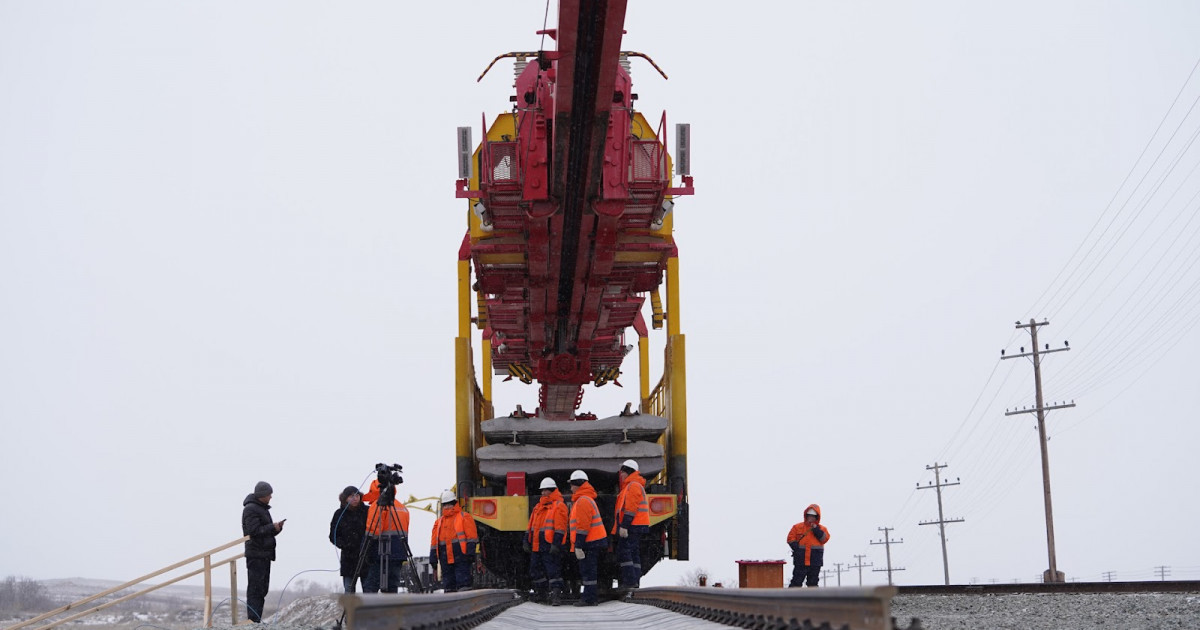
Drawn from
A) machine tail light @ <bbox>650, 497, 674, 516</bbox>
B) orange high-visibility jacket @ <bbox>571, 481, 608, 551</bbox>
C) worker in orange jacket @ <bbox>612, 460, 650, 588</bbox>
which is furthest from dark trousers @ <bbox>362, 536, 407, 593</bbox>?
machine tail light @ <bbox>650, 497, 674, 516</bbox>

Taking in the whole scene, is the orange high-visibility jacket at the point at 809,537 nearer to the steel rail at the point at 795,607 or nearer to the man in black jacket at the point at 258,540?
the steel rail at the point at 795,607

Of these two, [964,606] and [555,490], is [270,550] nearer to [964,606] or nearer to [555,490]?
[555,490]

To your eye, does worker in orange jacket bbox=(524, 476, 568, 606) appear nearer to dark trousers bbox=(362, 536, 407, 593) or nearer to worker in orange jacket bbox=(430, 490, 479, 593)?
worker in orange jacket bbox=(430, 490, 479, 593)

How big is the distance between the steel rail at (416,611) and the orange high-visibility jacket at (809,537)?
5333 mm

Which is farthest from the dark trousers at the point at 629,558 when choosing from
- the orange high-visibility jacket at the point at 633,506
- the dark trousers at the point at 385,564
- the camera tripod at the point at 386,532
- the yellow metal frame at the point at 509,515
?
the dark trousers at the point at 385,564

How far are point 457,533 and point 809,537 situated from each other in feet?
13.5

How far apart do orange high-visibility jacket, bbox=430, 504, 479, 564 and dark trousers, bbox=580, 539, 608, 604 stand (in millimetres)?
1615

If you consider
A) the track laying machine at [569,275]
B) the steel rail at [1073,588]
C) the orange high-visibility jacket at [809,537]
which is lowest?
the steel rail at [1073,588]

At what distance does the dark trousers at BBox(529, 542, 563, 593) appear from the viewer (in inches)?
486

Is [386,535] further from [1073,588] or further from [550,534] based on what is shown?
[1073,588]

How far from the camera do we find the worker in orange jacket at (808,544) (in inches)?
537

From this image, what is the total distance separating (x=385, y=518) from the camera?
35.9ft

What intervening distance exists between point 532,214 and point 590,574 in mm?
3638

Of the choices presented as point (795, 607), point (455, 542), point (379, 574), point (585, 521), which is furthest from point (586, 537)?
point (795, 607)
